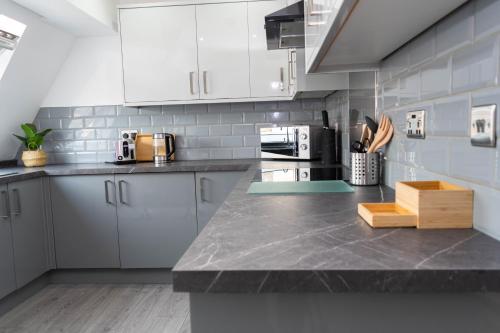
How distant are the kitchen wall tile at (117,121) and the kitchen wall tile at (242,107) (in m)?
0.94

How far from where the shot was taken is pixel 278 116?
3.42 meters

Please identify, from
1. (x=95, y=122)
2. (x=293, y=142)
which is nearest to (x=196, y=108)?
(x=95, y=122)

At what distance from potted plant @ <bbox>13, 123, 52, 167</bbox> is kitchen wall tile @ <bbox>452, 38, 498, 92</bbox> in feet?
10.4

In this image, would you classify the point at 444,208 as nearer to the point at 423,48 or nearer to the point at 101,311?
the point at 423,48

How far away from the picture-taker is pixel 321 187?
168cm

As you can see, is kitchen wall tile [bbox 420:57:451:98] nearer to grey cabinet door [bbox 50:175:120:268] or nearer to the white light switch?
the white light switch

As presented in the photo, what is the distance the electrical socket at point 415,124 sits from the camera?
1.26 meters

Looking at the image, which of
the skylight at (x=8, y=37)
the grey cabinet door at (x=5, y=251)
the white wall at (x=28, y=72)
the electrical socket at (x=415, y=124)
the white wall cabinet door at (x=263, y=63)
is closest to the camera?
the electrical socket at (x=415, y=124)

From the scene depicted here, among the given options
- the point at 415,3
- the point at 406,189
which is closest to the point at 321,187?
the point at 406,189

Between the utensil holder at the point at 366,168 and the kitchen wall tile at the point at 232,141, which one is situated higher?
the kitchen wall tile at the point at 232,141

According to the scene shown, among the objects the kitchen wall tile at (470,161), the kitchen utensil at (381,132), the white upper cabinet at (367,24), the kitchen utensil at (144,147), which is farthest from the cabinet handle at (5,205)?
the kitchen wall tile at (470,161)

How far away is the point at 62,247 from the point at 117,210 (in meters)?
0.51

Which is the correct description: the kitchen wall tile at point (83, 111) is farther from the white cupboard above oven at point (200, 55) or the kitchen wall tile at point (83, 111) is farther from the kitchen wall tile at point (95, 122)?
the white cupboard above oven at point (200, 55)

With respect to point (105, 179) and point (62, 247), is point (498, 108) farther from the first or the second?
point (62, 247)
